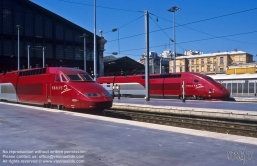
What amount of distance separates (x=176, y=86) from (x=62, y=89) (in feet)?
56.7

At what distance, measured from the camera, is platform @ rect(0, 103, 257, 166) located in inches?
261

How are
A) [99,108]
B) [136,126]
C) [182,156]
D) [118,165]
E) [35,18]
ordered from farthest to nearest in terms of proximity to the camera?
1. [35,18]
2. [99,108]
3. [136,126]
4. [182,156]
5. [118,165]

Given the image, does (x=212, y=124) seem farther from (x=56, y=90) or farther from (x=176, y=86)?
(x=176, y=86)

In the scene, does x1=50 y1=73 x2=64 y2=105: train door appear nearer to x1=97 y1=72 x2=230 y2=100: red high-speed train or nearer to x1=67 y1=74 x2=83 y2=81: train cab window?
x1=67 y1=74 x2=83 y2=81: train cab window

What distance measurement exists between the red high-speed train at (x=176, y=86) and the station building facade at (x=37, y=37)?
18616 mm

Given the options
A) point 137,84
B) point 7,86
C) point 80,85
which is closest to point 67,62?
point 137,84

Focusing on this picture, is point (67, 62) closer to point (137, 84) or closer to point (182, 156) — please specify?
point (137, 84)

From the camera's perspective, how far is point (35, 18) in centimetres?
5950

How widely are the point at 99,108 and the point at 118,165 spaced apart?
11.7 metres

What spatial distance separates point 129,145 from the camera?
8008 millimetres

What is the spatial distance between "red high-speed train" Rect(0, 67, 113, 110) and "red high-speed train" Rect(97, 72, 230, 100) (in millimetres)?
14639

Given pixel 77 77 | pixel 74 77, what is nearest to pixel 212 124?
pixel 77 77

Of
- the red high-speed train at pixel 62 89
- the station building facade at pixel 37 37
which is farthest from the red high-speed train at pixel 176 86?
the station building facade at pixel 37 37

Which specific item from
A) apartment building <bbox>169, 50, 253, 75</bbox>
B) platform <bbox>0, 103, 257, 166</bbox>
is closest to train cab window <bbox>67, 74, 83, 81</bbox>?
platform <bbox>0, 103, 257, 166</bbox>
